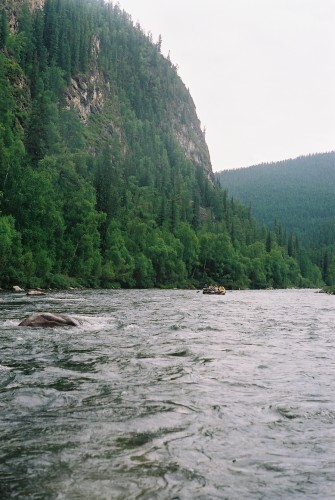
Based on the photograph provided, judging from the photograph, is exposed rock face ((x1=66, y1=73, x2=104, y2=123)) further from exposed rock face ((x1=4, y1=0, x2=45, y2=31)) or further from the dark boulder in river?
the dark boulder in river

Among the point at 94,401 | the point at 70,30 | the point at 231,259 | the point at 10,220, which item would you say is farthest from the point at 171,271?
the point at 70,30

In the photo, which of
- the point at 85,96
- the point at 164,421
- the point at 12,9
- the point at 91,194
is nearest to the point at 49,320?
the point at 164,421

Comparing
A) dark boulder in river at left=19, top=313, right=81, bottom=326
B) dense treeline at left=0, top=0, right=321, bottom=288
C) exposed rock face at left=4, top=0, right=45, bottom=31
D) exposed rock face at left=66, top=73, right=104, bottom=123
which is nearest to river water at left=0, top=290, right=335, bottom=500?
dark boulder in river at left=19, top=313, right=81, bottom=326

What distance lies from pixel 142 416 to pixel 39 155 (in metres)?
85.2

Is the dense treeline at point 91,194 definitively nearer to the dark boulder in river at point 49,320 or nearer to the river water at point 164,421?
the dark boulder in river at point 49,320

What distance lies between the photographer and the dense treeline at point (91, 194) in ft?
196

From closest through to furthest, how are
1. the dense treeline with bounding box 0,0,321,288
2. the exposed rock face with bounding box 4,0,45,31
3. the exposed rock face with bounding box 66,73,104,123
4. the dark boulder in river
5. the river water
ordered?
the river water
the dark boulder in river
the dense treeline with bounding box 0,0,321,288
the exposed rock face with bounding box 4,0,45,31
the exposed rock face with bounding box 66,73,104,123

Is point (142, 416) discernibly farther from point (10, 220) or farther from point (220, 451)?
point (10, 220)

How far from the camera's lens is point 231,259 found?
407 ft

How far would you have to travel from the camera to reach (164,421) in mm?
8477

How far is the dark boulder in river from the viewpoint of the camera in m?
21.3

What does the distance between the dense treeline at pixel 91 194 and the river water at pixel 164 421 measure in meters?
38.2

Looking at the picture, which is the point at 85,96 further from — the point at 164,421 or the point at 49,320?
the point at 164,421

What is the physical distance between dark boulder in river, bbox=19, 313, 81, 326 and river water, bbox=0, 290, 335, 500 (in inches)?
164
